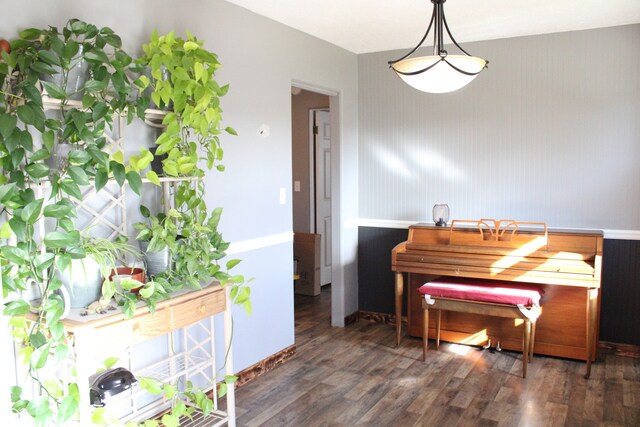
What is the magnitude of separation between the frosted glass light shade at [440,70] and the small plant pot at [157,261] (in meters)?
1.41

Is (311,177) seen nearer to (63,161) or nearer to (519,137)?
(519,137)

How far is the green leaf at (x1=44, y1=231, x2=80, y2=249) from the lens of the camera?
1.92m

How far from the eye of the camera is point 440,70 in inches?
106

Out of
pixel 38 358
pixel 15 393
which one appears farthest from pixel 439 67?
pixel 15 393

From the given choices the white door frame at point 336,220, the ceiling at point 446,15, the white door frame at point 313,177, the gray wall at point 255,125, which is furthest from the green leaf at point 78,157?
the white door frame at point 313,177

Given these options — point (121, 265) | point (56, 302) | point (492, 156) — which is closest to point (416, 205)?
point (492, 156)

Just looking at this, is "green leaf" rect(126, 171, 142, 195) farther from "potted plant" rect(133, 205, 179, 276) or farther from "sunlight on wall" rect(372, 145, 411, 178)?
"sunlight on wall" rect(372, 145, 411, 178)

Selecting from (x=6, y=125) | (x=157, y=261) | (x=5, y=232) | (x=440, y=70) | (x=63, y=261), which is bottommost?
(x=157, y=261)

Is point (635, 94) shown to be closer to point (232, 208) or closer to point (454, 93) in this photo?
point (454, 93)

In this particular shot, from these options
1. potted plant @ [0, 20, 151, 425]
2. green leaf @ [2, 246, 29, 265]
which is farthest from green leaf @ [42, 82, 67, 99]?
green leaf @ [2, 246, 29, 265]

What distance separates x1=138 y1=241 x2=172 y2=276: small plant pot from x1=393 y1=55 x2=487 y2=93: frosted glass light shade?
1.41 metres

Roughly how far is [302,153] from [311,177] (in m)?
0.27

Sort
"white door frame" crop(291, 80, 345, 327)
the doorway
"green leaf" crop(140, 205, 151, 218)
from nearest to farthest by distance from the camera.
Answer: "green leaf" crop(140, 205, 151, 218), "white door frame" crop(291, 80, 345, 327), the doorway

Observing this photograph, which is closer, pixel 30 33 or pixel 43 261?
pixel 43 261
